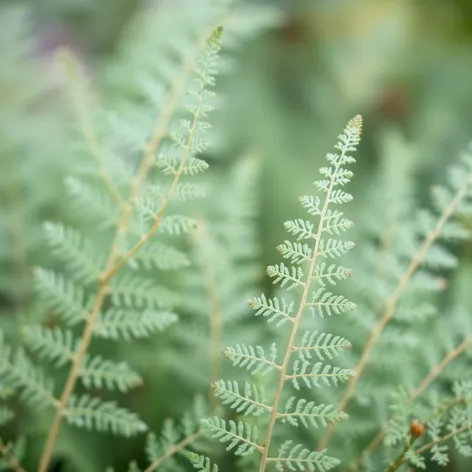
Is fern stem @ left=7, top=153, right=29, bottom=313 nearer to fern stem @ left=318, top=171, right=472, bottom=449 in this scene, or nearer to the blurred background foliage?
the blurred background foliage

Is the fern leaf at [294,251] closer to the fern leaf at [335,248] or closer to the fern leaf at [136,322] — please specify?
the fern leaf at [335,248]

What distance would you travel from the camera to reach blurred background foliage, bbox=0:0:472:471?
84 cm

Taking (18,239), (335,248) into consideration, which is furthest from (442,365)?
(18,239)

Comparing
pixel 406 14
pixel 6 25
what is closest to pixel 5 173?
pixel 6 25

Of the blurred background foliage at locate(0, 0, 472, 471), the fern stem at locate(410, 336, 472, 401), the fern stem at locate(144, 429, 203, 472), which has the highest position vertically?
the blurred background foliage at locate(0, 0, 472, 471)

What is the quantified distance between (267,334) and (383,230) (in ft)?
0.91

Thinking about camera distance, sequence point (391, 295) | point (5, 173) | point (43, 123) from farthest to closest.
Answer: point (43, 123)
point (5, 173)
point (391, 295)

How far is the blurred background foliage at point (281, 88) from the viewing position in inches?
33.1

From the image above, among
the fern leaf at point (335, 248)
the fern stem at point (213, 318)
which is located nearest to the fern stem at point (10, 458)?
the fern stem at point (213, 318)

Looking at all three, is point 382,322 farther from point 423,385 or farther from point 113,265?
point 113,265

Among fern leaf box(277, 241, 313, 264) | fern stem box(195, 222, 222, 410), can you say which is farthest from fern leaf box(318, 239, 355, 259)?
fern stem box(195, 222, 222, 410)

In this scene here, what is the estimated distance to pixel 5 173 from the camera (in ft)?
2.60

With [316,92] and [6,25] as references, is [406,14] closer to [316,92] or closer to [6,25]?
[316,92]

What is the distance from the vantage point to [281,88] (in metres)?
1.42
